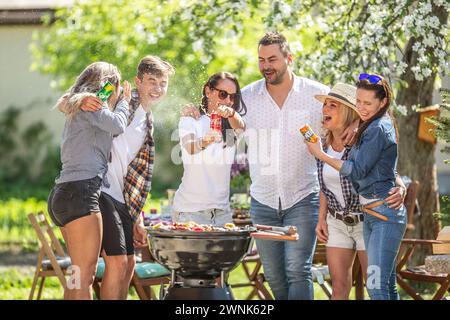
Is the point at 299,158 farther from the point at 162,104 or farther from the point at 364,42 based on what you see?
the point at 364,42

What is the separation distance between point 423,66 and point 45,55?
1223 cm

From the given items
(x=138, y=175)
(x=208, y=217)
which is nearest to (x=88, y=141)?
(x=138, y=175)

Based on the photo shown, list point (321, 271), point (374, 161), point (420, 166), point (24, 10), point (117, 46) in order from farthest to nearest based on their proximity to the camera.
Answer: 1. point (24, 10)
2. point (117, 46)
3. point (420, 166)
4. point (321, 271)
5. point (374, 161)

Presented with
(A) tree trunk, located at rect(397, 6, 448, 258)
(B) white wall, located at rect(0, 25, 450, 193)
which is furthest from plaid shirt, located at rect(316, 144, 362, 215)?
(B) white wall, located at rect(0, 25, 450, 193)

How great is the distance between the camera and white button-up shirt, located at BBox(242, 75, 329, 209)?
6664 mm

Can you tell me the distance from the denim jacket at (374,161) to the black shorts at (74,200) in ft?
4.81

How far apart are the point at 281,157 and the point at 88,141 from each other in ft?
4.23

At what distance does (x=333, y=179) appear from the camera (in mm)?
6484

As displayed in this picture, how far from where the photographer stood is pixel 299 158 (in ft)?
22.0

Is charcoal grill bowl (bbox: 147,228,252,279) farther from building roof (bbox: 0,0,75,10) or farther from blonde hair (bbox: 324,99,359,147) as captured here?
building roof (bbox: 0,0,75,10)

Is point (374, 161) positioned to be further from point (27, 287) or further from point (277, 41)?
point (27, 287)

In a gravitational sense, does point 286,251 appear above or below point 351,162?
below

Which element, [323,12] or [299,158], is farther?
[323,12]

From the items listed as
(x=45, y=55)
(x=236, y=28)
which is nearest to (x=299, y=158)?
(x=236, y=28)
